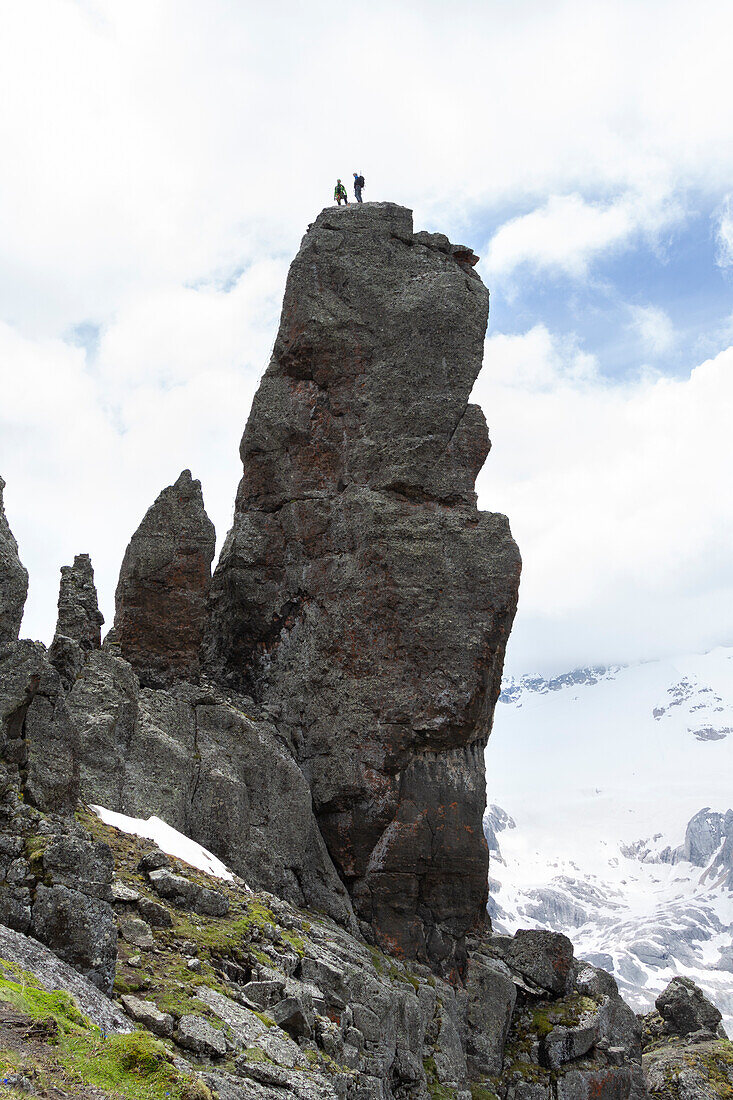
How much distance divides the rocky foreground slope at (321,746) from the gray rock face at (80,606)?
11cm

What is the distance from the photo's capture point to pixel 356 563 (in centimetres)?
4381

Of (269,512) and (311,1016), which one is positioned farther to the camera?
(269,512)

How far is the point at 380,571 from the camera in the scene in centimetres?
4303

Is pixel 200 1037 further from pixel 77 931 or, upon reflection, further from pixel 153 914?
pixel 153 914

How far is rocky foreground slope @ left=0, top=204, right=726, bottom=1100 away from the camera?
21.3 meters

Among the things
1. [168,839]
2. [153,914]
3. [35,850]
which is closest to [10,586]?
[35,850]

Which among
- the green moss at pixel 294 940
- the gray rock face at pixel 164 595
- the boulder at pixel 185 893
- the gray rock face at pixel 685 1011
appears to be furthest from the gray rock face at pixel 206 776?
the gray rock face at pixel 685 1011

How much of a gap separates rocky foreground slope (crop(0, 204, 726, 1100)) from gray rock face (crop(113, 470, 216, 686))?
11 centimetres

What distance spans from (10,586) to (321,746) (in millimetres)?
20000

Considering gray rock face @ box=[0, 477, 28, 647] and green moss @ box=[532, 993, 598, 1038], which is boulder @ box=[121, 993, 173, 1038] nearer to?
gray rock face @ box=[0, 477, 28, 647]

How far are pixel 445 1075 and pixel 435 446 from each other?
90.3 feet

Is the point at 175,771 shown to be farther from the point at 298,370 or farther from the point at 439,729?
the point at 298,370

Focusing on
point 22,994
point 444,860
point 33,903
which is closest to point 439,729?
point 444,860

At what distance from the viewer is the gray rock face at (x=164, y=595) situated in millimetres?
39688
